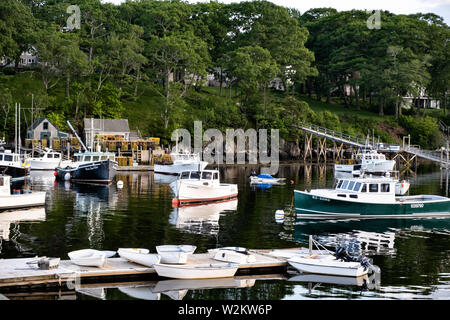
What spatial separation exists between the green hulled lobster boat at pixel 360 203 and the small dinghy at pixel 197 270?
18824 millimetres

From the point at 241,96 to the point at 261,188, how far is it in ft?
198

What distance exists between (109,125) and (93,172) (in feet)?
103

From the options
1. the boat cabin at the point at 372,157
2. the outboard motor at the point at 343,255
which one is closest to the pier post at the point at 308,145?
the boat cabin at the point at 372,157

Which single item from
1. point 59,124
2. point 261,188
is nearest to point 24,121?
point 59,124

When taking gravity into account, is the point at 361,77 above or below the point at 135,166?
above

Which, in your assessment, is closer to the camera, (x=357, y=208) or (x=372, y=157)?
(x=357, y=208)

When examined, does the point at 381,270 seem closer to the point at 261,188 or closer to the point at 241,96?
the point at 261,188

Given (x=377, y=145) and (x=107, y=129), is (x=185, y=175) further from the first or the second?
(x=377, y=145)

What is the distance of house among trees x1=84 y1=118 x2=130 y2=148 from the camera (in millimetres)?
100312

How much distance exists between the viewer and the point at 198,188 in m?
55.3

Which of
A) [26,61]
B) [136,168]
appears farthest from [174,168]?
[26,61]

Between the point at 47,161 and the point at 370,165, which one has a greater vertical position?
the point at 47,161

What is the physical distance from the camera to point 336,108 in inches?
5551

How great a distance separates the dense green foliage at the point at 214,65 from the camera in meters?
113
